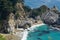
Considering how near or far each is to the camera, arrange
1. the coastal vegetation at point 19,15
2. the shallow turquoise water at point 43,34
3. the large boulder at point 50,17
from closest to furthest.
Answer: the coastal vegetation at point 19,15 → the shallow turquoise water at point 43,34 → the large boulder at point 50,17

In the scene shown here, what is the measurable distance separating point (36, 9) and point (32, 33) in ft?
95.8

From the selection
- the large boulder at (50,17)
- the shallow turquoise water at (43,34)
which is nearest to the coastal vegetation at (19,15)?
the large boulder at (50,17)

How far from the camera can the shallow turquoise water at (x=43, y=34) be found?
73188 mm

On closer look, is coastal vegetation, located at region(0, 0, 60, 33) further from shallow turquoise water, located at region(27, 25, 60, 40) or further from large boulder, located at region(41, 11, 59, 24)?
shallow turquoise water, located at region(27, 25, 60, 40)

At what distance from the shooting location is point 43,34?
256ft

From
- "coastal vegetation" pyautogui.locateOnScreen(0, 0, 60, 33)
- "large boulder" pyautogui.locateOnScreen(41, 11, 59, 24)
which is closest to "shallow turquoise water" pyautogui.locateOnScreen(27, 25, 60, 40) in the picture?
"coastal vegetation" pyautogui.locateOnScreen(0, 0, 60, 33)

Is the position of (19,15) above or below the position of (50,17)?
above

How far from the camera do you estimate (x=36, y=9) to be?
A: 10662cm

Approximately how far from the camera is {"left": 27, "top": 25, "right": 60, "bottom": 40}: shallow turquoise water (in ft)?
240

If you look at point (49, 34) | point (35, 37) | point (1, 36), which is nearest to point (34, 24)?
point (49, 34)

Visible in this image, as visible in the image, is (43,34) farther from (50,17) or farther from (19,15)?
(50,17)

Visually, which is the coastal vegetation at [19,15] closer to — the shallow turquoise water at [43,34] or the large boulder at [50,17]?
the large boulder at [50,17]

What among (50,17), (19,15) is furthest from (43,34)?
(50,17)

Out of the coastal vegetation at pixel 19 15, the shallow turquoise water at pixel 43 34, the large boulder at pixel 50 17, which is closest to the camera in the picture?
the coastal vegetation at pixel 19 15
